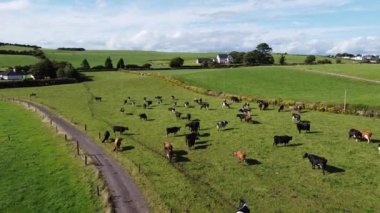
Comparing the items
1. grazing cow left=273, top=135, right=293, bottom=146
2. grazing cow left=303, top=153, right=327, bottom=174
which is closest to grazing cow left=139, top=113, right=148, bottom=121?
grazing cow left=273, top=135, right=293, bottom=146

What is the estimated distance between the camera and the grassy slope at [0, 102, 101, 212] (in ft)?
99.0

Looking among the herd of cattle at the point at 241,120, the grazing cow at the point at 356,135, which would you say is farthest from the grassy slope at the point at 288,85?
the grazing cow at the point at 356,135

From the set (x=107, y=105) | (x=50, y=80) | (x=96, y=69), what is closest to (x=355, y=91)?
(x=107, y=105)

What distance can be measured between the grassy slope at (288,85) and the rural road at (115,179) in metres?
37.3

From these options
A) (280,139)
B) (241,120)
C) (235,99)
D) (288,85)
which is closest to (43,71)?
(288,85)

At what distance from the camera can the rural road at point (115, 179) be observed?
90.0 ft

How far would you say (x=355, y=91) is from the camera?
7825cm

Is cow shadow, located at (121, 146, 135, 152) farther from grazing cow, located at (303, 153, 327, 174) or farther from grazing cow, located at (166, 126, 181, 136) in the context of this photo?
grazing cow, located at (303, 153, 327, 174)

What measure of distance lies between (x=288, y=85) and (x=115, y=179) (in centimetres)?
6528

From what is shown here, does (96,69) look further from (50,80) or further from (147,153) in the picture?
(147,153)

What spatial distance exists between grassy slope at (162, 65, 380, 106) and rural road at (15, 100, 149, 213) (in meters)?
37.3

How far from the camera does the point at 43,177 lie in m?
36.0

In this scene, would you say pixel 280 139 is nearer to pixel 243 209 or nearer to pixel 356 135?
pixel 356 135

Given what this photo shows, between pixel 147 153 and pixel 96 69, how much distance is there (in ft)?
395
